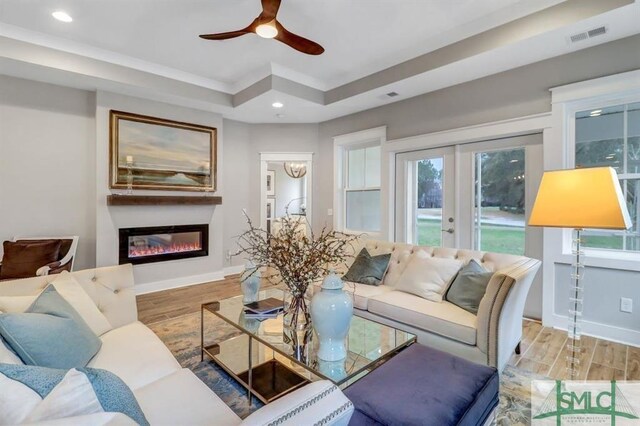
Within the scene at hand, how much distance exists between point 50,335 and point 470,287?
248 cm

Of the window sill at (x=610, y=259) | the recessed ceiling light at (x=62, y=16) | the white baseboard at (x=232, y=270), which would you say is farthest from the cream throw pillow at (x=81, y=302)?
the window sill at (x=610, y=259)

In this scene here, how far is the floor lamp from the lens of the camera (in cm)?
179

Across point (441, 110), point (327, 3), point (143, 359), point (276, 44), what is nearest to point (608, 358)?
point (441, 110)

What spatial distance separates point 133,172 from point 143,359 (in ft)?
11.3

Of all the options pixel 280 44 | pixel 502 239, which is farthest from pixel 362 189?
pixel 280 44

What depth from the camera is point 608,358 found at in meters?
2.53

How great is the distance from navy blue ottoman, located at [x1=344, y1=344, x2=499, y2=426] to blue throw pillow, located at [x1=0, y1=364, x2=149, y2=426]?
0.82 meters

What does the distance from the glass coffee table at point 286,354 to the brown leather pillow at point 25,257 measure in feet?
7.37

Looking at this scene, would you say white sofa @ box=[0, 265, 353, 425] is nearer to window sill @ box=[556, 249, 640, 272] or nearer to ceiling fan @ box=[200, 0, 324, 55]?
ceiling fan @ box=[200, 0, 324, 55]

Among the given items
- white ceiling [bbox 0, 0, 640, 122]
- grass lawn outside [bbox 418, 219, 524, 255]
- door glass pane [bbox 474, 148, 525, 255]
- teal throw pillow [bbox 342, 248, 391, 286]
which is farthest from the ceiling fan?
grass lawn outside [bbox 418, 219, 524, 255]

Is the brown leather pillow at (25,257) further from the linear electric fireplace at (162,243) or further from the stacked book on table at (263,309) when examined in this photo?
the stacked book on table at (263,309)

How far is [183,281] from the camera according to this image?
15.8ft

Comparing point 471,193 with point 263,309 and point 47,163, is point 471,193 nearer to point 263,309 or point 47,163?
point 263,309

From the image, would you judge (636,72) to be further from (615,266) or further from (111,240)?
(111,240)
